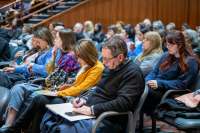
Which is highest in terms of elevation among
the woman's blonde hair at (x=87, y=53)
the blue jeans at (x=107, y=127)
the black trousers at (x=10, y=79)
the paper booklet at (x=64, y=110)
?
the woman's blonde hair at (x=87, y=53)

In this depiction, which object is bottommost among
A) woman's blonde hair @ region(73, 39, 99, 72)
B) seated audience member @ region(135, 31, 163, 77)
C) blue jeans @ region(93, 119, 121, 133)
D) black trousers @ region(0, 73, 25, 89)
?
black trousers @ region(0, 73, 25, 89)

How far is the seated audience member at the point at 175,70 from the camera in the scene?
2.46 m

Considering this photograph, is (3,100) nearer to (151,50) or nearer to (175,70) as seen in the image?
(175,70)

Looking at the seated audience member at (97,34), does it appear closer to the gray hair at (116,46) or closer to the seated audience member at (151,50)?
the seated audience member at (151,50)

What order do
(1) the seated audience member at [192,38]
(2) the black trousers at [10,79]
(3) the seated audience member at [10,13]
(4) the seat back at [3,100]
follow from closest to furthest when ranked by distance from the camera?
1. (4) the seat back at [3,100]
2. (2) the black trousers at [10,79]
3. (1) the seated audience member at [192,38]
4. (3) the seated audience member at [10,13]

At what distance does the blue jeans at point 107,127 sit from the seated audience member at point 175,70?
76cm

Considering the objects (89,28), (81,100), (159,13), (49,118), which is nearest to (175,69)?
(81,100)

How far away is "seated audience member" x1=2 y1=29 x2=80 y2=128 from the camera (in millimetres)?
2600

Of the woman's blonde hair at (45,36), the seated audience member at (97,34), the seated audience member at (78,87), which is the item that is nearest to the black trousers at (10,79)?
the woman's blonde hair at (45,36)

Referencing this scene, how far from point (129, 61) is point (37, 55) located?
1855 millimetres

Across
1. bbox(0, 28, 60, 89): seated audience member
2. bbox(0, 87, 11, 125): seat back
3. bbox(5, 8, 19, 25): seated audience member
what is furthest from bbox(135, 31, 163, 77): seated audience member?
bbox(5, 8, 19, 25): seated audience member

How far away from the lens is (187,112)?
82.1 inches

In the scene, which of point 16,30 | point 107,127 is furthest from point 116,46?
point 16,30

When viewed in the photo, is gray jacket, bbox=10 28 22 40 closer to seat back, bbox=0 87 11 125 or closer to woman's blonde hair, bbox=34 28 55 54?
woman's blonde hair, bbox=34 28 55 54
